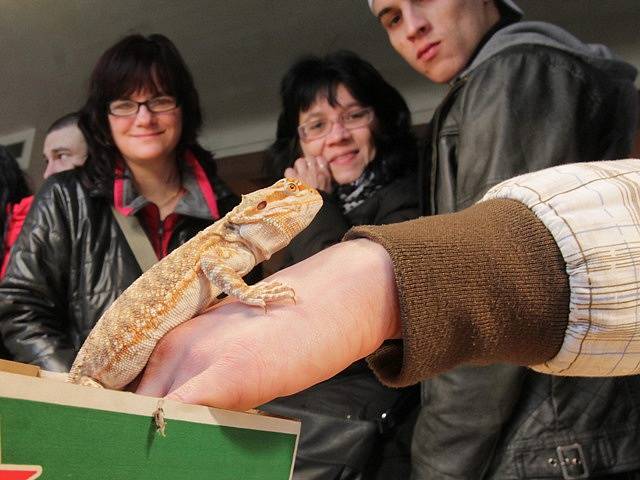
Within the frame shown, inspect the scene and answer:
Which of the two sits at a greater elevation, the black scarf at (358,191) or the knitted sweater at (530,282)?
the knitted sweater at (530,282)

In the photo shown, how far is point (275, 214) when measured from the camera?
80 cm

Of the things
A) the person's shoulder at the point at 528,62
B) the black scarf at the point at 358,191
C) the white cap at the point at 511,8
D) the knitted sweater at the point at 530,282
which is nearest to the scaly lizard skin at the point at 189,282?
the knitted sweater at the point at 530,282

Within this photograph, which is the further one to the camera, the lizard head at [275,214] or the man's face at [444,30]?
the man's face at [444,30]

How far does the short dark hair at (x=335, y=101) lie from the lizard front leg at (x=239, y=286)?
1.05 meters

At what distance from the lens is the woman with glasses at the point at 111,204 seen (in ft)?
4.68

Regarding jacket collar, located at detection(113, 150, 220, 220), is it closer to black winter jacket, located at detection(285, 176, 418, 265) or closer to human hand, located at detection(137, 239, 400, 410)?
black winter jacket, located at detection(285, 176, 418, 265)

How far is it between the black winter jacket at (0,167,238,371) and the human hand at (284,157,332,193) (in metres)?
0.36

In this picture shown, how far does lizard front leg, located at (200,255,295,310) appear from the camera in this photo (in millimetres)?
583

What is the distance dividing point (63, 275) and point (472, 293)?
1.14 meters

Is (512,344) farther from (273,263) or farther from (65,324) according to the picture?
(65,324)

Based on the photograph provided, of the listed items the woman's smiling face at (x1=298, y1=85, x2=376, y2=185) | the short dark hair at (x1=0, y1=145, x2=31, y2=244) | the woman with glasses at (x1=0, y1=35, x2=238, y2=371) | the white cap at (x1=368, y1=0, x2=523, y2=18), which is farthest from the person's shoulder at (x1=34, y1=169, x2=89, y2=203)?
the white cap at (x1=368, y1=0, x2=523, y2=18)

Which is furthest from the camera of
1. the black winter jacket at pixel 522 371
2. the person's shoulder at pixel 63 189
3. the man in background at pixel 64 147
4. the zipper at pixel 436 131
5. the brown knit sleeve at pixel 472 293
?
the man in background at pixel 64 147

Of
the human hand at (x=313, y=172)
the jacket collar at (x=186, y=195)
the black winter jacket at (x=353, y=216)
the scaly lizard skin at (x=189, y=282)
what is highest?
the scaly lizard skin at (x=189, y=282)

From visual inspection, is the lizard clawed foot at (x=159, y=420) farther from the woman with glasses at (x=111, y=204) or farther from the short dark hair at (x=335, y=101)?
the short dark hair at (x=335, y=101)
